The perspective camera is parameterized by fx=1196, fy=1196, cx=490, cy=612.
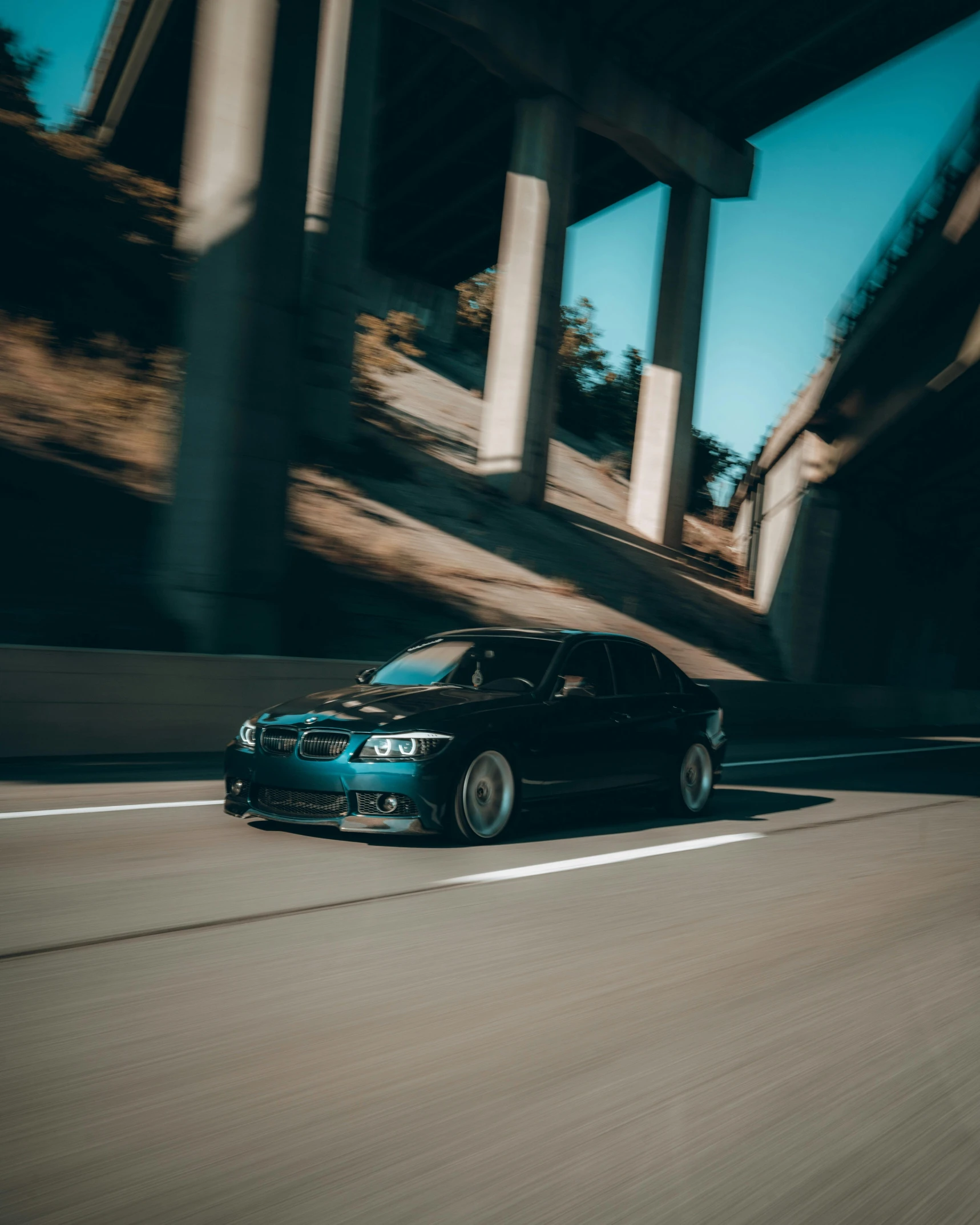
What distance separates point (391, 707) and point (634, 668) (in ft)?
8.60

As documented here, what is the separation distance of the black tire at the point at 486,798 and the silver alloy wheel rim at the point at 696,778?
223cm

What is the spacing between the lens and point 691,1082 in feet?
12.2

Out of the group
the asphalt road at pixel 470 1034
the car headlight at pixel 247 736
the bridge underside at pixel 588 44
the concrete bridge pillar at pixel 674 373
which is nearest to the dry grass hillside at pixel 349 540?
the concrete bridge pillar at pixel 674 373

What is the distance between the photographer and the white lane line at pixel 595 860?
6.64m

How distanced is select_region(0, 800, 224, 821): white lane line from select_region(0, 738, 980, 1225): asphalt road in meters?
0.21

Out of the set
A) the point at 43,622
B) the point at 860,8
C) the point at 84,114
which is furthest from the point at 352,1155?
the point at 84,114

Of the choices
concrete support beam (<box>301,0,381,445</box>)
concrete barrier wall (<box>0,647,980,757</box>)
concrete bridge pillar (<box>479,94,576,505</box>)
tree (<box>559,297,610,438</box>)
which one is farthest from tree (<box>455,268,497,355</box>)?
concrete barrier wall (<box>0,647,980,757</box>)

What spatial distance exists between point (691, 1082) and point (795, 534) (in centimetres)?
3081

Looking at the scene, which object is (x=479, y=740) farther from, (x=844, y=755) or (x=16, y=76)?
(x=16, y=76)

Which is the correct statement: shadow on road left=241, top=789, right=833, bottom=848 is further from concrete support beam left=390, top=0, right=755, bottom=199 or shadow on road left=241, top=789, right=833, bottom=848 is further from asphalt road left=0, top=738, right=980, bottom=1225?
concrete support beam left=390, top=0, right=755, bottom=199

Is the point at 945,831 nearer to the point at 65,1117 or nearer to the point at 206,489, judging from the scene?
the point at 65,1117

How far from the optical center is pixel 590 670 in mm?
9031

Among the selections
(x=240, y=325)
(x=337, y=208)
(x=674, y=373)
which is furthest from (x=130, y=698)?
(x=674, y=373)

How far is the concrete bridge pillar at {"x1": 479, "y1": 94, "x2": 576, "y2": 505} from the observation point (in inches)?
1323
